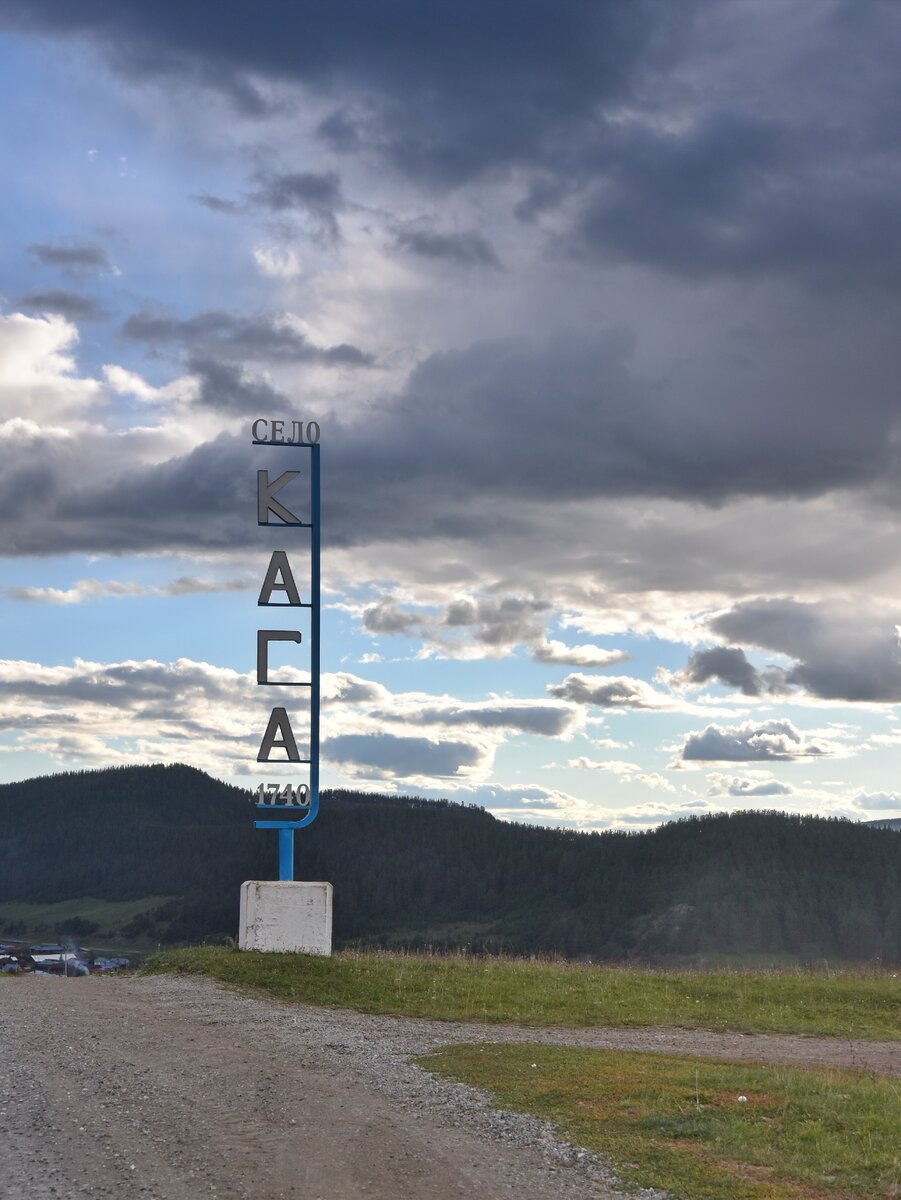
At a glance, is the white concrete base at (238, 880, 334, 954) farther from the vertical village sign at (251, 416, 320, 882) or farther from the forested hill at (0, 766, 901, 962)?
the forested hill at (0, 766, 901, 962)

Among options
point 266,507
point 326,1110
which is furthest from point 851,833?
point 326,1110

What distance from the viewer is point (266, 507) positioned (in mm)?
34531

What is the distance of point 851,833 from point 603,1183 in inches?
7271

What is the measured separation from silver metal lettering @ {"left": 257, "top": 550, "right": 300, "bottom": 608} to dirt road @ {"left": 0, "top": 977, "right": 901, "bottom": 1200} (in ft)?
40.1

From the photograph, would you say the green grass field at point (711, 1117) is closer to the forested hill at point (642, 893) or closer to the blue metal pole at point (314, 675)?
the blue metal pole at point (314, 675)

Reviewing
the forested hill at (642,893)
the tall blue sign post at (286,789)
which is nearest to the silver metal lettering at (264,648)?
the tall blue sign post at (286,789)

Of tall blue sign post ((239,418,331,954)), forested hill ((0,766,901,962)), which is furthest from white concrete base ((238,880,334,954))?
forested hill ((0,766,901,962))

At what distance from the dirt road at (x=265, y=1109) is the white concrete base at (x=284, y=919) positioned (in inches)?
245

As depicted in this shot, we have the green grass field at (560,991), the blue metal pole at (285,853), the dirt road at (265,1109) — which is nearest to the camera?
the dirt road at (265,1109)

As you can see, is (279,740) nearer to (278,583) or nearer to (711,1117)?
(278,583)

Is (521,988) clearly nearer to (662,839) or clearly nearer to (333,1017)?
(333,1017)

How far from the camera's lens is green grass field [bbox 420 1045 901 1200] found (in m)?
12.9

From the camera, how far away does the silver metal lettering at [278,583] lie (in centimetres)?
3375

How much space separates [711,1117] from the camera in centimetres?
1512
